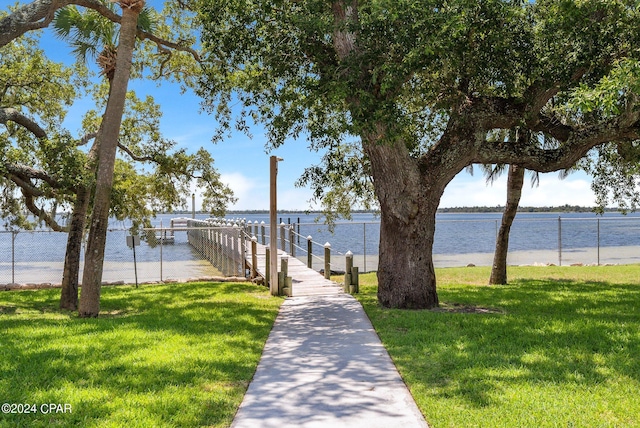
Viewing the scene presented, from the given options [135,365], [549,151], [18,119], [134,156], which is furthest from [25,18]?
[549,151]

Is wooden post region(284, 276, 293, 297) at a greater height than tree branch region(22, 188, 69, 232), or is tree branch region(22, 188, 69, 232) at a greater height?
tree branch region(22, 188, 69, 232)

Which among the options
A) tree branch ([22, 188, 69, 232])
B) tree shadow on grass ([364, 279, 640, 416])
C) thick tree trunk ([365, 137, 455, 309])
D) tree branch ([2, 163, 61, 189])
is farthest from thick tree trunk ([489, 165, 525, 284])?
tree branch ([22, 188, 69, 232])

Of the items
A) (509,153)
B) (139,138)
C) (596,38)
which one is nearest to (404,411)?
(509,153)

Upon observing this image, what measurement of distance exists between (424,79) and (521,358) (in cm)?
599

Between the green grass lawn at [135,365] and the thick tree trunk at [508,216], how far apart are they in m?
6.64

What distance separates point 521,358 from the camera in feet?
18.4

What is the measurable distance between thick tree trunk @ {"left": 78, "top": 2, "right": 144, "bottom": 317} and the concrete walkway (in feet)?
11.2

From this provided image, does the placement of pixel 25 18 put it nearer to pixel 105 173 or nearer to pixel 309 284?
pixel 105 173

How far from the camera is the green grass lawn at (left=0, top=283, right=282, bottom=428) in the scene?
162 inches

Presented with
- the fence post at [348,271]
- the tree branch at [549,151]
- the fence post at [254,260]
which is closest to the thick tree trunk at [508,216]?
the tree branch at [549,151]

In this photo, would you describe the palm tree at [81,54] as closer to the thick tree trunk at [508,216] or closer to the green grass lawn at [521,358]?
the green grass lawn at [521,358]

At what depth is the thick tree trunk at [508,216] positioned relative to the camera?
43.6ft

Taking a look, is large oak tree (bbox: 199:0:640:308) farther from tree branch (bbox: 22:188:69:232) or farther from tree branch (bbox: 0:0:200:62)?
tree branch (bbox: 22:188:69:232)

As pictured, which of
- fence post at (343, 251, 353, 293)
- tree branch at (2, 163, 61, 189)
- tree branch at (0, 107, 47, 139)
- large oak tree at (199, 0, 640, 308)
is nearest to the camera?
large oak tree at (199, 0, 640, 308)
